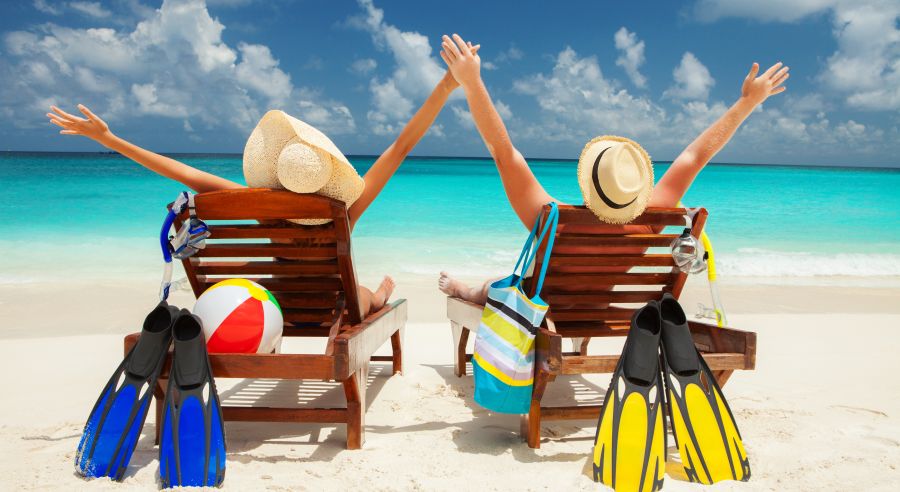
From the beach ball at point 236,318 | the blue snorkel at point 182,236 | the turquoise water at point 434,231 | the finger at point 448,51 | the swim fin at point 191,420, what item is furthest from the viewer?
the turquoise water at point 434,231

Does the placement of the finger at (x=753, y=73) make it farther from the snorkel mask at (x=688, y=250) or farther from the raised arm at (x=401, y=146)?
the raised arm at (x=401, y=146)

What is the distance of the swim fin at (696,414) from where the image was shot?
271 cm

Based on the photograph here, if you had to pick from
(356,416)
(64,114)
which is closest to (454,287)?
(356,416)

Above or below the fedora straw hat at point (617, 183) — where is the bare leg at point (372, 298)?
below

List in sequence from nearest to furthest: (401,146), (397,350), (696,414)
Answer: (696,414), (401,146), (397,350)

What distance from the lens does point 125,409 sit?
8.78 ft

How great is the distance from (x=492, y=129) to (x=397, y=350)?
6.33 feet

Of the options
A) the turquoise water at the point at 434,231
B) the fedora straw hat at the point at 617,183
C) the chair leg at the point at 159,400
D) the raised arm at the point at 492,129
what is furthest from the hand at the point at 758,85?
the turquoise water at the point at 434,231

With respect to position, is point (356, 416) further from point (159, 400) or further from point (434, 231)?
point (434, 231)

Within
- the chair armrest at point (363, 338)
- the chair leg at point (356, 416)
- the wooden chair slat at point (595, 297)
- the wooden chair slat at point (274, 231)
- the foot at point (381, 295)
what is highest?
the wooden chair slat at point (274, 231)

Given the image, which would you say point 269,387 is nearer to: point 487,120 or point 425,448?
point 425,448

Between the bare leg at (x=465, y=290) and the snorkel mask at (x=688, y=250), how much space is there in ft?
4.02

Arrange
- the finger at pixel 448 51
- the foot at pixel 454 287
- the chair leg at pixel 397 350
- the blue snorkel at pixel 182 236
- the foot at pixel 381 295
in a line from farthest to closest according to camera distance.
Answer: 1. the chair leg at pixel 397 350
2. the foot at pixel 454 287
3. the foot at pixel 381 295
4. the finger at pixel 448 51
5. the blue snorkel at pixel 182 236

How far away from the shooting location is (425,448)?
10.2ft
